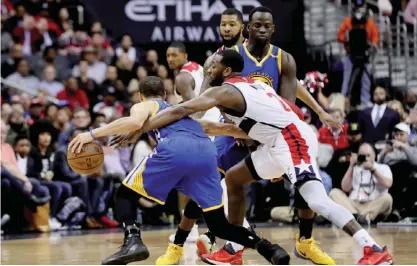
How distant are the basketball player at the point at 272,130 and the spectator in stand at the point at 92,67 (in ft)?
29.2

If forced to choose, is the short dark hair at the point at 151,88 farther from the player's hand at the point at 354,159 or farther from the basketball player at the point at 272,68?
the player's hand at the point at 354,159

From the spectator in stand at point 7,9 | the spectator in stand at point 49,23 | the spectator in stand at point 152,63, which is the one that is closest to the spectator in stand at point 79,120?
the spectator in stand at point 152,63

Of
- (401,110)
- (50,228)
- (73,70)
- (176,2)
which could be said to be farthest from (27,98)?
(401,110)

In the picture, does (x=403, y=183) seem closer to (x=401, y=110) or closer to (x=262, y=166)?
(x=401, y=110)

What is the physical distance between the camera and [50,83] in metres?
15.6

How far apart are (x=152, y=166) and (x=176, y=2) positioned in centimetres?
1082

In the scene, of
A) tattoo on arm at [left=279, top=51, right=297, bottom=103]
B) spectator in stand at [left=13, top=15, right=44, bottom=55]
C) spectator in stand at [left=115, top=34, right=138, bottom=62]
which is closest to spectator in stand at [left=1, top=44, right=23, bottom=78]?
spectator in stand at [left=13, top=15, right=44, bottom=55]

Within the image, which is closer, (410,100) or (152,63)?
(410,100)

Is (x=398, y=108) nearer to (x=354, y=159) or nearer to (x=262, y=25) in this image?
(x=354, y=159)

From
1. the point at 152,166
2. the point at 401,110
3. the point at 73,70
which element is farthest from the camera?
the point at 73,70

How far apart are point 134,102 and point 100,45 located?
225 cm

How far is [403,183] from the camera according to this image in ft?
41.7

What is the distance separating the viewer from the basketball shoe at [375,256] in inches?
262

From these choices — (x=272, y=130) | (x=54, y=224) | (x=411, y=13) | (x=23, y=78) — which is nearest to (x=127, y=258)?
(x=272, y=130)
